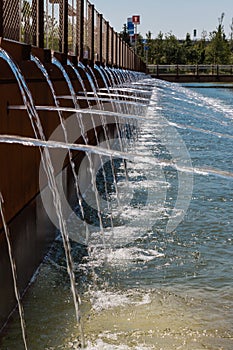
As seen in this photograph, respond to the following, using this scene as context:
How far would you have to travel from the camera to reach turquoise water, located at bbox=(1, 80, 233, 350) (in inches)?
243

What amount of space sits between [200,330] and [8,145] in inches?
100

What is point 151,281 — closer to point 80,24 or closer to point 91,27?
point 80,24

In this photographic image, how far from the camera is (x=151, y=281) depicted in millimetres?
7609

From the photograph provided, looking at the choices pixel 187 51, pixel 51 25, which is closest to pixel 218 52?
pixel 187 51

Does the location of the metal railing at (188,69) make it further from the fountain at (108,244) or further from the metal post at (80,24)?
the fountain at (108,244)

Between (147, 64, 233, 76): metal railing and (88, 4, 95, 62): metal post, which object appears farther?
(147, 64, 233, 76): metal railing

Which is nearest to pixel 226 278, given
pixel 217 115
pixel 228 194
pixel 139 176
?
pixel 228 194

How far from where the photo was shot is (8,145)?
720cm

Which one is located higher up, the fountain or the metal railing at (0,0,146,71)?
the metal railing at (0,0,146,71)

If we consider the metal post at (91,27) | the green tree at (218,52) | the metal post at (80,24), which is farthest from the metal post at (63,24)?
the green tree at (218,52)

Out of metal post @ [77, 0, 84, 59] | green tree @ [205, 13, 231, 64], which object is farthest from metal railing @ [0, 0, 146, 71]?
green tree @ [205, 13, 231, 64]

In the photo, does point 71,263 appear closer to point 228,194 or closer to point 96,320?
point 96,320

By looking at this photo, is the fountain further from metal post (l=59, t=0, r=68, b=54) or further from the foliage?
the foliage

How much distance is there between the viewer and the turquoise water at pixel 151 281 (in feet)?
20.2
